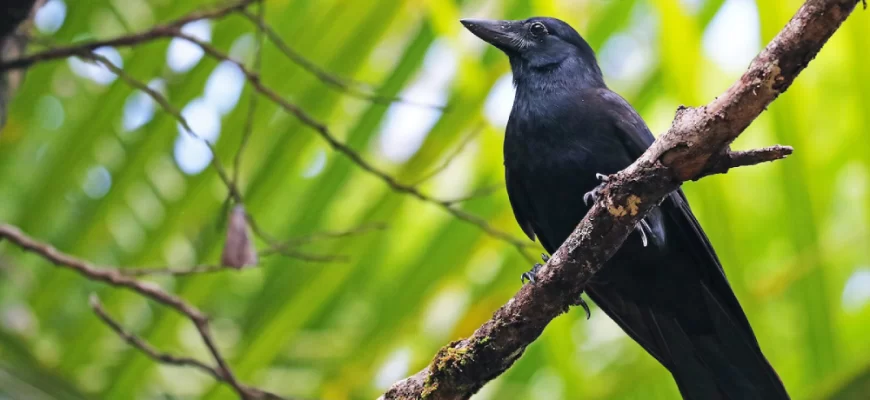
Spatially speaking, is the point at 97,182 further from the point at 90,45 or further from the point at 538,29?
the point at 538,29

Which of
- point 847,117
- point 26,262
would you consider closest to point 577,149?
point 847,117

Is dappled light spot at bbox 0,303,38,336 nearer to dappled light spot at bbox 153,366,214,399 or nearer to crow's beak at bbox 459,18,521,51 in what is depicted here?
dappled light spot at bbox 153,366,214,399

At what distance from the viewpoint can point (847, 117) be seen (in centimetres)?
241

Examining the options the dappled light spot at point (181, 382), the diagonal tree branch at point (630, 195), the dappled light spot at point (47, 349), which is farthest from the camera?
the dappled light spot at point (181, 382)

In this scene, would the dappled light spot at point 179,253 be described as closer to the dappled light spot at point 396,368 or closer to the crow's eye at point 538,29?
the dappled light spot at point 396,368

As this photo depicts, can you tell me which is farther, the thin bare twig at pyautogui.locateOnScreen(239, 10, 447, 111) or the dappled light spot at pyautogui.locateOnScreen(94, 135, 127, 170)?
the dappled light spot at pyautogui.locateOnScreen(94, 135, 127, 170)

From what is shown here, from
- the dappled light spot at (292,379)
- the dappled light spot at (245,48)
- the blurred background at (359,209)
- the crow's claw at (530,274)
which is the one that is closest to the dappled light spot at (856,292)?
the blurred background at (359,209)

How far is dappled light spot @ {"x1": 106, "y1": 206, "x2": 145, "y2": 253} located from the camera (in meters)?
2.89

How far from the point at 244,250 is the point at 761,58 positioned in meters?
1.21

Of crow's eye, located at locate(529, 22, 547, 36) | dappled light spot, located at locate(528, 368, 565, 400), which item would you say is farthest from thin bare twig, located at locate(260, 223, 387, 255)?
crow's eye, located at locate(529, 22, 547, 36)

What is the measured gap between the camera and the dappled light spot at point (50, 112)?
2906 millimetres

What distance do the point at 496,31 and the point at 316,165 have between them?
0.78 meters

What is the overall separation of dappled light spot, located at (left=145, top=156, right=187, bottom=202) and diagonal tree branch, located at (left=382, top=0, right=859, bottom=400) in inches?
47.1

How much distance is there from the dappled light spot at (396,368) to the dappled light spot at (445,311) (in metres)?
0.10
